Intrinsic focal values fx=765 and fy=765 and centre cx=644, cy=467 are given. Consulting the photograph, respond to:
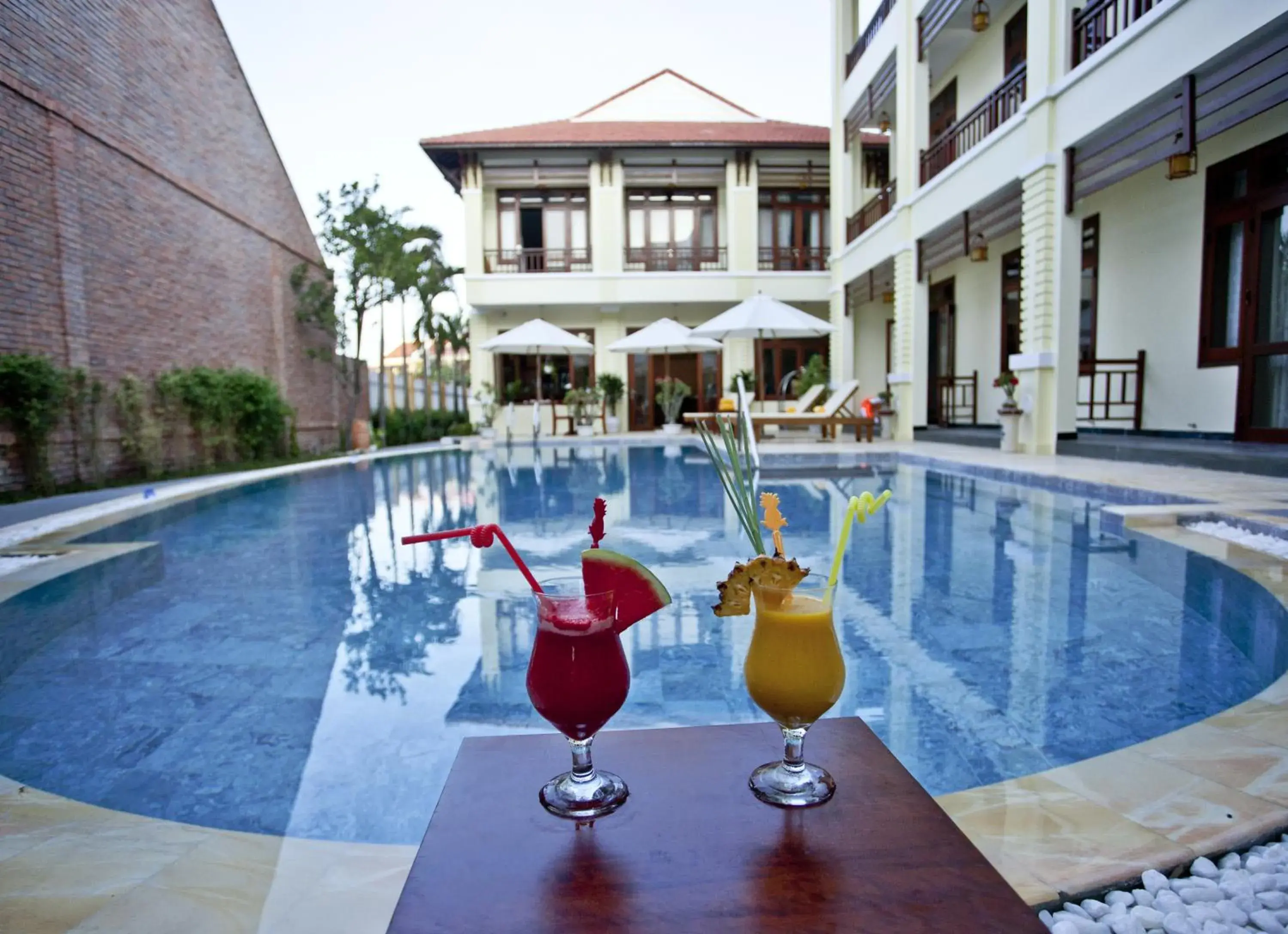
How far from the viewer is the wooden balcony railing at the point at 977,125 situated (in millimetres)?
9266

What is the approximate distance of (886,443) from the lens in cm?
1157

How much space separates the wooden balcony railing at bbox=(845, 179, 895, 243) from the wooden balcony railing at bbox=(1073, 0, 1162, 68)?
15.7 ft

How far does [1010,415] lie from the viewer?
29.4ft

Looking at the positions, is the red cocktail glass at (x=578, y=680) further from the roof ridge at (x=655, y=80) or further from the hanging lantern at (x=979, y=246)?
the roof ridge at (x=655, y=80)

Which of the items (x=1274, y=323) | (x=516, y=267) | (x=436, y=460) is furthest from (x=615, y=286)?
(x=1274, y=323)

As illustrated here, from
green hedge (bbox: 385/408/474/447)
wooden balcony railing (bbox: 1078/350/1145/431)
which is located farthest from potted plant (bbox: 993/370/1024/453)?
green hedge (bbox: 385/408/474/447)

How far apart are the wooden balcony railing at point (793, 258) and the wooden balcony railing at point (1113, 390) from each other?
28.9 feet

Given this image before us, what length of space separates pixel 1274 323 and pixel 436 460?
35.4 ft

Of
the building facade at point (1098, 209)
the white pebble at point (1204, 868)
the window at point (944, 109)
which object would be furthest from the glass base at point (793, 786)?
the window at point (944, 109)

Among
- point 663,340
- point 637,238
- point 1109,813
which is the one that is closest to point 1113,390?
point 663,340

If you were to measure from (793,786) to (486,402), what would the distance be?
16685 millimetres

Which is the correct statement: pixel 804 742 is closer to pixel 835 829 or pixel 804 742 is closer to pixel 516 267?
pixel 835 829

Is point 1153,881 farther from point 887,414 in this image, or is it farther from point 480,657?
point 887,414

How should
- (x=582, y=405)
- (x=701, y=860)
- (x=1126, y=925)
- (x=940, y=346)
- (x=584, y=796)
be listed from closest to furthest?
1. (x=701, y=860)
2. (x=584, y=796)
3. (x=1126, y=925)
4. (x=940, y=346)
5. (x=582, y=405)
